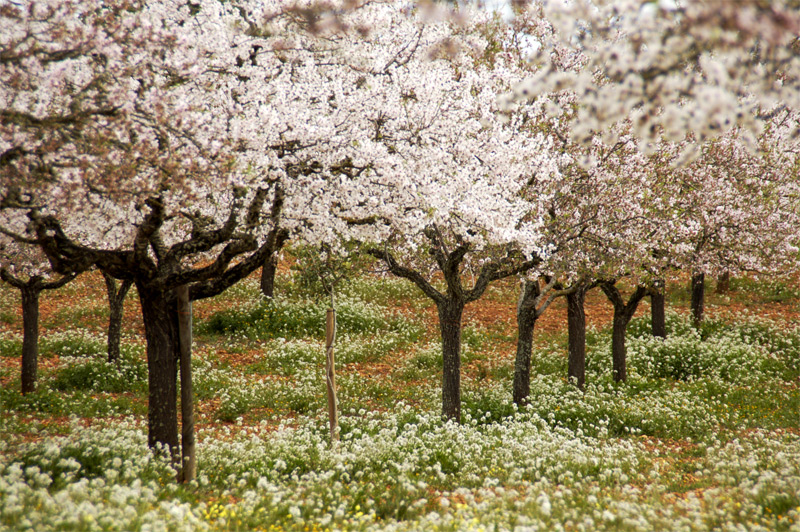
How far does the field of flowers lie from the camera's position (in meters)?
6.97

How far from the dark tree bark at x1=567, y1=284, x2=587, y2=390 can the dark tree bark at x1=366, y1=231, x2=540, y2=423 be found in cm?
541

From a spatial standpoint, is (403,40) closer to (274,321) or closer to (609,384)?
(609,384)

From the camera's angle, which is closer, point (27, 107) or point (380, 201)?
point (27, 107)

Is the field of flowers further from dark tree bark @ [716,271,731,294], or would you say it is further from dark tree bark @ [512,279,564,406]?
dark tree bark @ [716,271,731,294]

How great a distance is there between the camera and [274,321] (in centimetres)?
2483

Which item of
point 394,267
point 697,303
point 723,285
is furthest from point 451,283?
point 723,285

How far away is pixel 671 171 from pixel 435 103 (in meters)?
8.46

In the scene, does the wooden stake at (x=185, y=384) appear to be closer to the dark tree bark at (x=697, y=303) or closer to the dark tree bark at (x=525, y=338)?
the dark tree bark at (x=525, y=338)

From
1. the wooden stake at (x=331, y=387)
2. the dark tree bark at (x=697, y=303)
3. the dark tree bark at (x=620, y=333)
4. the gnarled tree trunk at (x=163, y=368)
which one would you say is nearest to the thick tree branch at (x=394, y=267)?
the wooden stake at (x=331, y=387)

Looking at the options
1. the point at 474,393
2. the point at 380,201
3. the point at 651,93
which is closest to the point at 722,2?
the point at 651,93

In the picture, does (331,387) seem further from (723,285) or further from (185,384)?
(723,285)

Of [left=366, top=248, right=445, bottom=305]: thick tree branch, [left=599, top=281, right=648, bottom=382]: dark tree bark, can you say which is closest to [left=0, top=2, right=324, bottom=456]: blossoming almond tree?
[left=366, top=248, right=445, bottom=305]: thick tree branch

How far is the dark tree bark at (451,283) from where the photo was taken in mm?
12266

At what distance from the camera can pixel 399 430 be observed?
42.0 feet
